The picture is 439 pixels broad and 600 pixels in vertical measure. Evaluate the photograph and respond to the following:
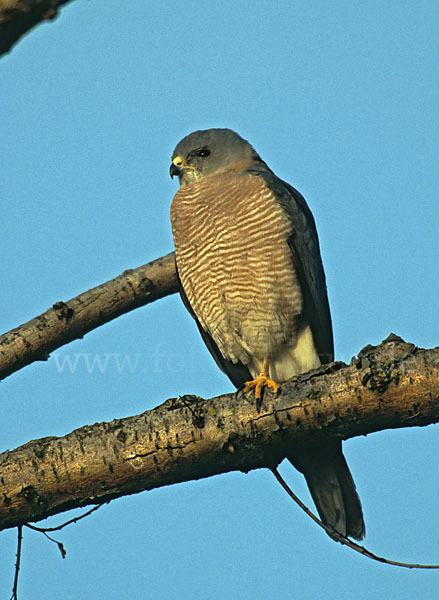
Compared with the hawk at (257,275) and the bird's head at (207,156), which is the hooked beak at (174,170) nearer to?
the bird's head at (207,156)

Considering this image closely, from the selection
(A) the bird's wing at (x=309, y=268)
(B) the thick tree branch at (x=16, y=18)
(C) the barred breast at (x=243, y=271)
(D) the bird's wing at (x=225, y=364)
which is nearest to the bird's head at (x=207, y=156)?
(C) the barred breast at (x=243, y=271)

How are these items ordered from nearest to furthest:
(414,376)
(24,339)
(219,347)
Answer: (414,376), (24,339), (219,347)

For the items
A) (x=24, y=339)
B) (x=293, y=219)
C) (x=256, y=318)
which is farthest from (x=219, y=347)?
(x=24, y=339)

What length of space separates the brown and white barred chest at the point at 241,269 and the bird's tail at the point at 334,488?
918mm

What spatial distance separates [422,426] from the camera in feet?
11.5

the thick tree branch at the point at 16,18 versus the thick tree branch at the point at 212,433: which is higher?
the thick tree branch at the point at 16,18

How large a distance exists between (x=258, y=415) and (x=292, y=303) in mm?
1641

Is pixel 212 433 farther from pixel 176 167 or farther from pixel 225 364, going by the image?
pixel 176 167

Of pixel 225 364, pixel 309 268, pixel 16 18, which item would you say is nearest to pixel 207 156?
pixel 309 268

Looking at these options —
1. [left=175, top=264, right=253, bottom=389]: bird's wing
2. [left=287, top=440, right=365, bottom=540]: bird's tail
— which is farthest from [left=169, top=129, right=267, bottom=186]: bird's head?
[left=287, top=440, right=365, bottom=540]: bird's tail

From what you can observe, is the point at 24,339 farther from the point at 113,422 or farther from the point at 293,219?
the point at 293,219

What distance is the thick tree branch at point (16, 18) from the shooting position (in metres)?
1.76

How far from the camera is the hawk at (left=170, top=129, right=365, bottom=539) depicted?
5.06 meters

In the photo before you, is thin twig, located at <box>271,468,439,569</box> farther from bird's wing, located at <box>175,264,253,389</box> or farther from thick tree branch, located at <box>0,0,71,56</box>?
thick tree branch, located at <box>0,0,71,56</box>
